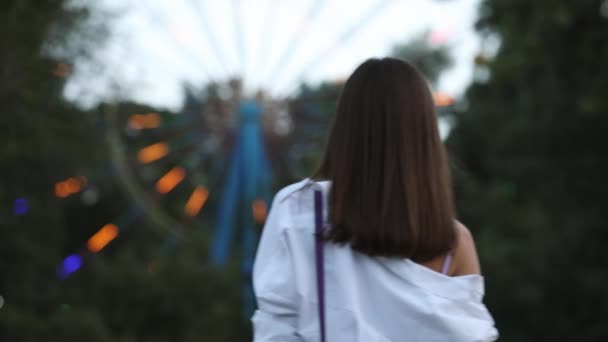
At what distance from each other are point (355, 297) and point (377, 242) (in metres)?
0.12

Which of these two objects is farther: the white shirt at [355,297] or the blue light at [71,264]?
the blue light at [71,264]

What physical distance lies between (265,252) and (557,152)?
10123mm

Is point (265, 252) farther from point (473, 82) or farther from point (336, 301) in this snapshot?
point (473, 82)

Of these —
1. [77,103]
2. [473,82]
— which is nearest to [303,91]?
[77,103]

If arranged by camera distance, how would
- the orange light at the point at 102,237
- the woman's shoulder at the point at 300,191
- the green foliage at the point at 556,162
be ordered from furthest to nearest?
1. the orange light at the point at 102,237
2. the green foliage at the point at 556,162
3. the woman's shoulder at the point at 300,191

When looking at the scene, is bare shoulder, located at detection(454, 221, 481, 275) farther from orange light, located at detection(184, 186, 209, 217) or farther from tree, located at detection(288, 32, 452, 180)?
orange light, located at detection(184, 186, 209, 217)

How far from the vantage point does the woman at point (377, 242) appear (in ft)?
6.32

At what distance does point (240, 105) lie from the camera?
12.5 metres

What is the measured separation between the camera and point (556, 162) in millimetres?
11711

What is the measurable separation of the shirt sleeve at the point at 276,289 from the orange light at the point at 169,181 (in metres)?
11.6

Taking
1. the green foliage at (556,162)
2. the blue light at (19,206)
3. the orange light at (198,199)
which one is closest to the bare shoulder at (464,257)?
the green foliage at (556,162)

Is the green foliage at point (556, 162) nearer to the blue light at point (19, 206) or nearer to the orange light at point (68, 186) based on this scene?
the orange light at point (68, 186)

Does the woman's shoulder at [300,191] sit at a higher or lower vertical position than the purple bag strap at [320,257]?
higher

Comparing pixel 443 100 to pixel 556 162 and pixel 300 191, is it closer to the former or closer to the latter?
pixel 556 162
